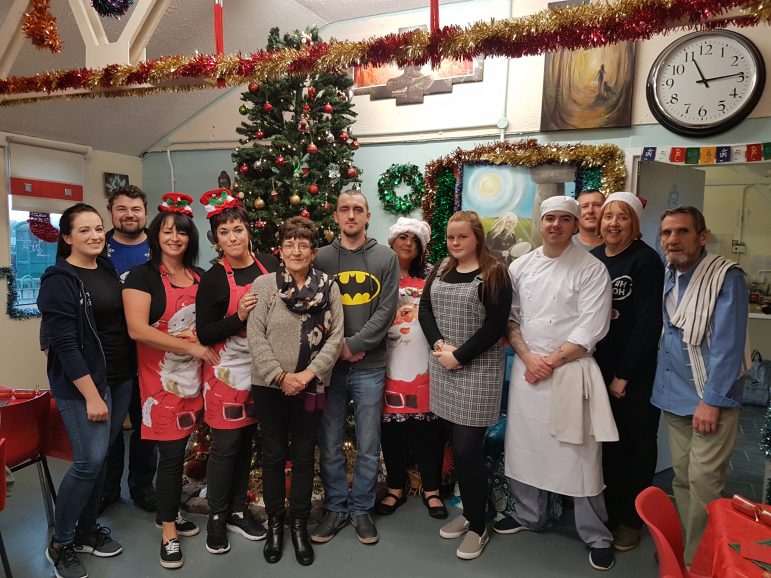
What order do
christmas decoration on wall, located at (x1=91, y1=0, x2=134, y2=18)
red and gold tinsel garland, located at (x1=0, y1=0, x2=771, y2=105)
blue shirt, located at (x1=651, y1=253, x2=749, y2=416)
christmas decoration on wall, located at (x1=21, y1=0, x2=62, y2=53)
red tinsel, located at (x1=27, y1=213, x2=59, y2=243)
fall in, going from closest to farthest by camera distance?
1. red and gold tinsel garland, located at (x1=0, y1=0, x2=771, y2=105)
2. blue shirt, located at (x1=651, y1=253, x2=749, y2=416)
3. christmas decoration on wall, located at (x1=21, y1=0, x2=62, y2=53)
4. christmas decoration on wall, located at (x1=91, y1=0, x2=134, y2=18)
5. red tinsel, located at (x1=27, y1=213, x2=59, y2=243)

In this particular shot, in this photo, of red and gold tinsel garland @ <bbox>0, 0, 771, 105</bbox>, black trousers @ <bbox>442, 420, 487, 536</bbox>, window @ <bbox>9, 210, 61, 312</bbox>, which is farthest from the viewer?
window @ <bbox>9, 210, 61, 312</bbox>

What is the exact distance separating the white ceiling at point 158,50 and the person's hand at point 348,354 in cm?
296

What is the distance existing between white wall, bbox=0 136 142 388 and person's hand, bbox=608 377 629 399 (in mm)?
4575

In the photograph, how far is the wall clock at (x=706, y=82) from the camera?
3.24 m

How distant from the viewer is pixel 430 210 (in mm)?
4289

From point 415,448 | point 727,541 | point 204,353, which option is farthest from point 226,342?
point 727,541

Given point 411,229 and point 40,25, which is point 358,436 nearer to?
point 411,229

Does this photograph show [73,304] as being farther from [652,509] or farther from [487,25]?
[652,509]

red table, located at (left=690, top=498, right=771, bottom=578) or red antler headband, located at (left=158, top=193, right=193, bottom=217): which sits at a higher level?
red antler headband, located at (left=158, top=193, right=193, bottom=217)

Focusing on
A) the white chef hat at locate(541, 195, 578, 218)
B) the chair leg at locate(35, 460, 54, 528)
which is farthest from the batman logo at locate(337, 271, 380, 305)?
the chair leg at locate(35, 460, 54, 528)

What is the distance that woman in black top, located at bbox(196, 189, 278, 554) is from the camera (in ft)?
7.49

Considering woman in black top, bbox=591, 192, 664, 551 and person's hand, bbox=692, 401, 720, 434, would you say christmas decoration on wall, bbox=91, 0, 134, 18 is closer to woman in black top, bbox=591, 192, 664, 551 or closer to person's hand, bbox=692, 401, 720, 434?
woman in black top, bbox=591, 192, 664, 551

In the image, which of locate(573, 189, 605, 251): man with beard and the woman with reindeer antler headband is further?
locate(573, 189, 605, 251): man with beard

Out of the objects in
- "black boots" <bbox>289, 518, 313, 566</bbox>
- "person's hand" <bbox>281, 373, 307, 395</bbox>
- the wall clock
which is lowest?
"black boots" <bbox>289, 518, 313, 566</bbox>
